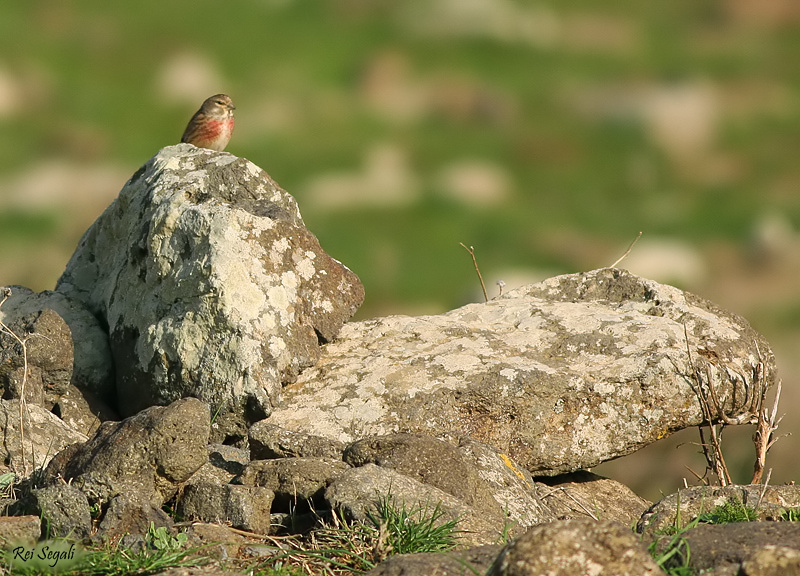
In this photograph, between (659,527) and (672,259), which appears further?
(672,259)

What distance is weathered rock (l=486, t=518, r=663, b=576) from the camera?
4.53 m

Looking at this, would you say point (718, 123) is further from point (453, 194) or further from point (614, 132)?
point (453, 194)

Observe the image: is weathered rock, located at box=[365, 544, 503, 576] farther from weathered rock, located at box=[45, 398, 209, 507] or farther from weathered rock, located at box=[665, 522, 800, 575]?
weathered rock, located at box=[45, 398, 209, 507]

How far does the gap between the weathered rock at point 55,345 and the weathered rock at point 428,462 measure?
2674 mm

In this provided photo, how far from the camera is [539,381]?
8016 mm

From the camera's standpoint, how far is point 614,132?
1748 inches

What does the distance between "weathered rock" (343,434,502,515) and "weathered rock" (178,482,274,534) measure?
0.75 metres

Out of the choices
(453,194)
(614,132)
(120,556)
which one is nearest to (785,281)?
(614,132)

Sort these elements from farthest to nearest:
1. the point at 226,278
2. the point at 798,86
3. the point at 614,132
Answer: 1. the point at 798,86
2. the point at 614,132
3. the point at 226,278

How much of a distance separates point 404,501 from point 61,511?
191cm

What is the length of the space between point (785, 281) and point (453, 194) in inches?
506

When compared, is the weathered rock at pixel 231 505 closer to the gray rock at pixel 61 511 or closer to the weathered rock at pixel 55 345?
the gray rock at pixel 61 511

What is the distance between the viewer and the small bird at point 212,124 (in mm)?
11133

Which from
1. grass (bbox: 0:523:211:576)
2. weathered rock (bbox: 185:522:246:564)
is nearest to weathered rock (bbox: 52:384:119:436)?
weathered rock (bbox: 185:522:246:564)
